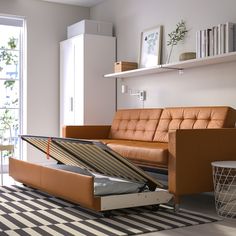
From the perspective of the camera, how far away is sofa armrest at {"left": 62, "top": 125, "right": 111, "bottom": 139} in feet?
19.5

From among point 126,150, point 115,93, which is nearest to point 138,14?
point 115,93

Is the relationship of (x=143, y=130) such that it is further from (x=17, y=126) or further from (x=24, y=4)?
(x=24, y=4)

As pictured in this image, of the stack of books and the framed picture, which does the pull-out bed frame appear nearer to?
the stack of books

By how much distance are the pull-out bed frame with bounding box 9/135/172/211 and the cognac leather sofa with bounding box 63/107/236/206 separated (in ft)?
0.71

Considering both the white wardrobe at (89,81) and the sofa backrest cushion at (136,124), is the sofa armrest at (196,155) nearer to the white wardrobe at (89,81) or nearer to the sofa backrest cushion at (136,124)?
the sofa backrest cushion at (136,124)

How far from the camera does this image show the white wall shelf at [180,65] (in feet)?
14.9

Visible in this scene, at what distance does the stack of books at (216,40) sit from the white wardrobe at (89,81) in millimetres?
2207

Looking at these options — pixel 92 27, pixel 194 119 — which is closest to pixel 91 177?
pixel 194 119

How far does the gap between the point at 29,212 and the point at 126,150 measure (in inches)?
47.9

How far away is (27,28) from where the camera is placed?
277 inches

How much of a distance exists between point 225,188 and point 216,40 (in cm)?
156

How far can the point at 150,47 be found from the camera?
6035mm

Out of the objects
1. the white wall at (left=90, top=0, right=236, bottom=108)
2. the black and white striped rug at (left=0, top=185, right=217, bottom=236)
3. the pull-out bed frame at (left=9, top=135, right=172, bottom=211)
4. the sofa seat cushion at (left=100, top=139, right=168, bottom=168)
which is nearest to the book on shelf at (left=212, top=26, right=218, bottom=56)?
the white wall at (left=90, top=0, right=236, bottom=108)

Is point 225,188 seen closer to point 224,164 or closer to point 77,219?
point 224,164
